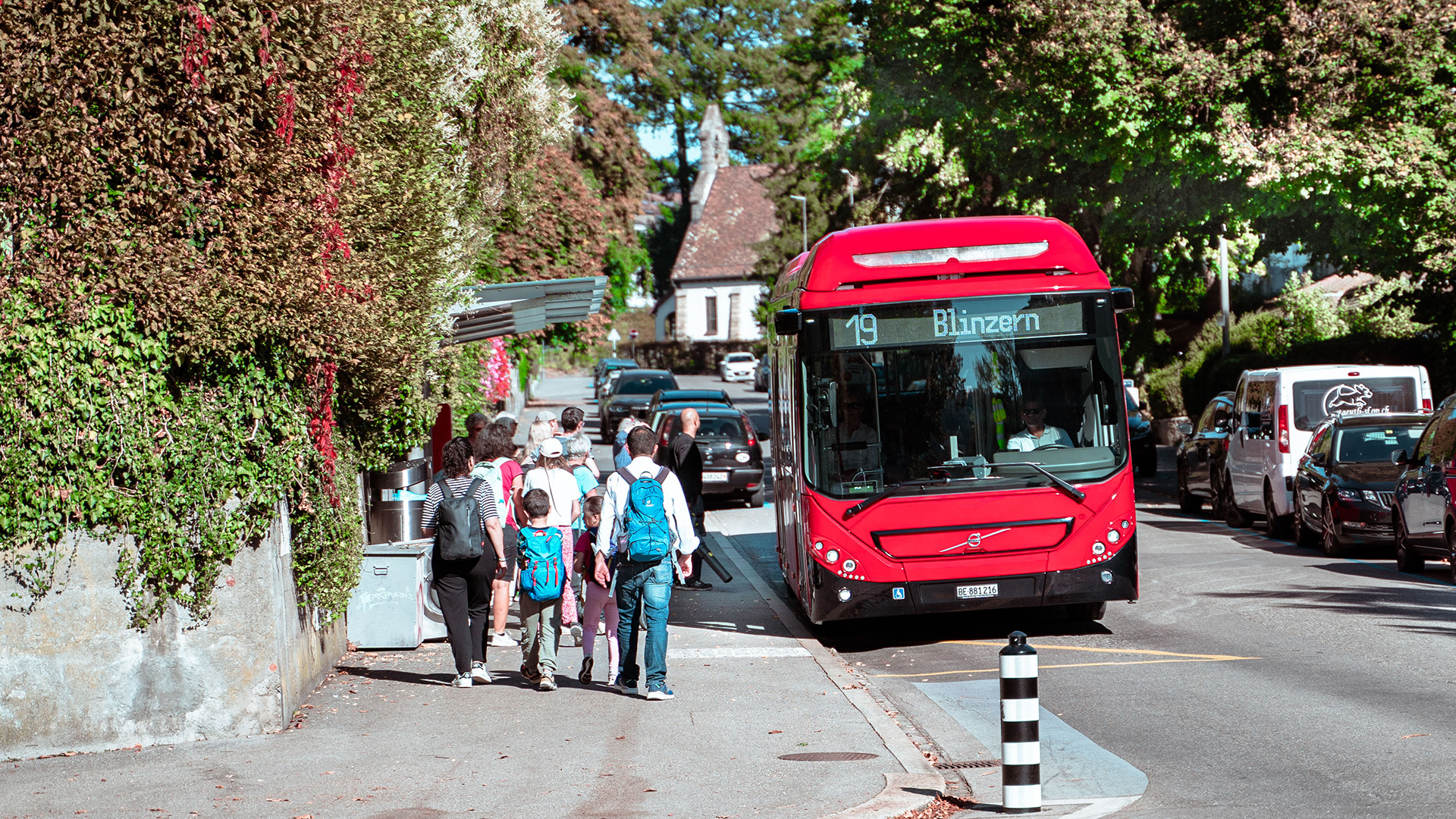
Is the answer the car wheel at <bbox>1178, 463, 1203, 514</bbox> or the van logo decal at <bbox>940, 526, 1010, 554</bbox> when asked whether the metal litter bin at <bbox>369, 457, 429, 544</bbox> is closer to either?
the van logo decal at <bbox>940, 526, 1010, 554</bbox>

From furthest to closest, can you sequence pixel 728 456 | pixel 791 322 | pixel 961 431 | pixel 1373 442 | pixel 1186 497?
pixel 728 456 → pixel 1186 497 → pixel 1373 442 → pixel 791 322 → pixel 961 431

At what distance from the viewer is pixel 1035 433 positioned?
1206cm

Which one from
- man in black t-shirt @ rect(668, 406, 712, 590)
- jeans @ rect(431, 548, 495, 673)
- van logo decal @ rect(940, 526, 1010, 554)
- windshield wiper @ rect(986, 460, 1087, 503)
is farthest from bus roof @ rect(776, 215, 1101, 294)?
man in black t-shirt @ rect(668, 406, 712, 590)

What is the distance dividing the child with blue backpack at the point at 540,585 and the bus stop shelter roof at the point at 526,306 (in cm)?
688

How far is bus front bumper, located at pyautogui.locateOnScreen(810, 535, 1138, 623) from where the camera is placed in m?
12.0

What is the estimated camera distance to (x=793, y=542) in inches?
533

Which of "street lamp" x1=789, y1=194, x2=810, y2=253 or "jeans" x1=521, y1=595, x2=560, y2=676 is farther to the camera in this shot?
"street lamp" x1=789, y1=194, x2=810, y2=253

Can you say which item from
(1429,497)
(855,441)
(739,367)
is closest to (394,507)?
(855,441)

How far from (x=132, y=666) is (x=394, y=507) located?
5744 mm

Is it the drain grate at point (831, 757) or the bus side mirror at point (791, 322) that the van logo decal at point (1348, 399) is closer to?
the bus side mirror at point (791, 322)

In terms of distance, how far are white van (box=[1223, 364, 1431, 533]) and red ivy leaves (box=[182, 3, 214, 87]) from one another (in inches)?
580

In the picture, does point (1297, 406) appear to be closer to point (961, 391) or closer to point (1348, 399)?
point (1348, 399)

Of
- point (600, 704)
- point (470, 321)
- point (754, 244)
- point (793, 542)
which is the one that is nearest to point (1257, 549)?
point (793, 542)

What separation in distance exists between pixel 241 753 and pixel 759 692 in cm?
334
